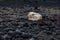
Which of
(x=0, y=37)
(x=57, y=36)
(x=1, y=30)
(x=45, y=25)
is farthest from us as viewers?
(x=45, y=25)

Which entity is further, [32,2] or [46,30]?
[32,2]

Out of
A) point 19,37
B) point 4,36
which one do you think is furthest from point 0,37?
point 19,37

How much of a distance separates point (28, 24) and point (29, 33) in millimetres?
681

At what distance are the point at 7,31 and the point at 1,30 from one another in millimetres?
190

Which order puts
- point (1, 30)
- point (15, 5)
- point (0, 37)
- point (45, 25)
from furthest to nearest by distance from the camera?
point (15, 5) → point (45, 25) → point (1, 30) → point (0, 37)

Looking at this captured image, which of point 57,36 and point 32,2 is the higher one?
point 32,2

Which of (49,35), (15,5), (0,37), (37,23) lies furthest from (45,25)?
(15,5)

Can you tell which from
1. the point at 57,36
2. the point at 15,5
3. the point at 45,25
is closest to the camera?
the point at 57,36

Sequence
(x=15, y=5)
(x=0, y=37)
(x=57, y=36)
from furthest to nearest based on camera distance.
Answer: (x=15, y=5) < (x=57, y=36) < (x=0, y=37)

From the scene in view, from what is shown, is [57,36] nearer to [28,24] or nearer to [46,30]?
[46,30]

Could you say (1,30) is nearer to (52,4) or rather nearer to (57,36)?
(57,36)

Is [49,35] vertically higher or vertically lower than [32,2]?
lower

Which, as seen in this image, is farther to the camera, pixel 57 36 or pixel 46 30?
pixel 46 30

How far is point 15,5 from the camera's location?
7.17 meters
